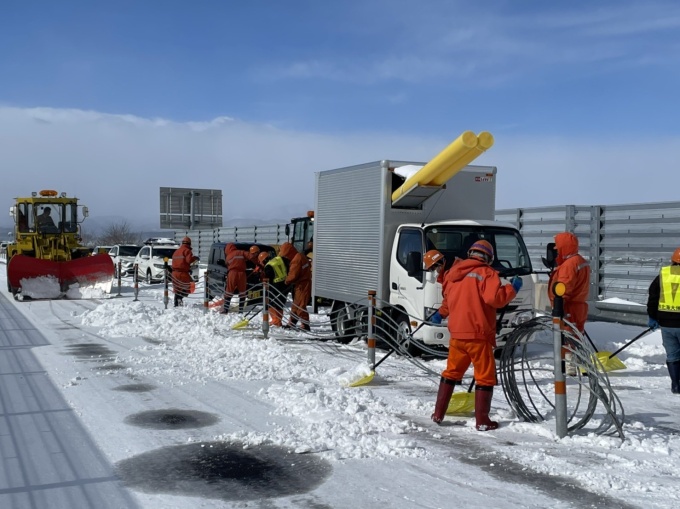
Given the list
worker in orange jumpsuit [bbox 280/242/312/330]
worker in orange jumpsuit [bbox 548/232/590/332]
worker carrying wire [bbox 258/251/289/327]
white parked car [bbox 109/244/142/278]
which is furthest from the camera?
white parked car [bbox 109/244/142/278]

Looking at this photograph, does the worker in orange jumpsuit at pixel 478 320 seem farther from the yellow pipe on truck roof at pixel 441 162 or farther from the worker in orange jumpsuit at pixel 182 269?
the worker in orange jumpsuit at pixel 182 269

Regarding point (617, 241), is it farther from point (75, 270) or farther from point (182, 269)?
point (75, 270)

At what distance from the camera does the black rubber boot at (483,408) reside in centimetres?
668

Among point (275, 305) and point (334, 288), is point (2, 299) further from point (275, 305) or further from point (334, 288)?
point (334, 288)

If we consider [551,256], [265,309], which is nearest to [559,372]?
[551,256]

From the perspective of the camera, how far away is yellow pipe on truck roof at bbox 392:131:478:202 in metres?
9.51

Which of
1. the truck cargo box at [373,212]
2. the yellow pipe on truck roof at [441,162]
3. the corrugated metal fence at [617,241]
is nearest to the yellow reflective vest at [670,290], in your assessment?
the yellow pipe on truck roof at [441,162]

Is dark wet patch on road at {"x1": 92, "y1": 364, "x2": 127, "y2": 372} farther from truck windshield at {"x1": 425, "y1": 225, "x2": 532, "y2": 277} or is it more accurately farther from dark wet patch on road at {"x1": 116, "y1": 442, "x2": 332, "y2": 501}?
truck windshield at {"x1": 425, "y1": 225, "x2": 532, "y2": 277}

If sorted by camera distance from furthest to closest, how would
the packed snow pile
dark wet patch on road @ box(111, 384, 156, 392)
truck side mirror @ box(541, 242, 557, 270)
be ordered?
truck side mirror @ box(541, 242, 557, 270), dark wet patch on road @ box(111, 384, 156, 392), the packed snow pile

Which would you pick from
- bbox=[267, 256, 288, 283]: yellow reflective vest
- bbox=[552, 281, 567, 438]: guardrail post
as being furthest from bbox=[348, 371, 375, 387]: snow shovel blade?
bbox=[267, 256, 288, 283]: yellow reflective vest

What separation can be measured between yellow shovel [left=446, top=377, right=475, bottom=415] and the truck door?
10.3 feet

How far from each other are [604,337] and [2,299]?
17578 mm

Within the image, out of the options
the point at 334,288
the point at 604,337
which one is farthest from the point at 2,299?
the point at 604,337

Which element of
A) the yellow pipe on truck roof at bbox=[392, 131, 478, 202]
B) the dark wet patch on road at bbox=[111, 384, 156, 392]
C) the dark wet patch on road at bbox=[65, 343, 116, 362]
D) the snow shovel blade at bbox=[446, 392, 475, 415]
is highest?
the yellow pipe on truck roof at bbox=[392, 131, 478, 202]
